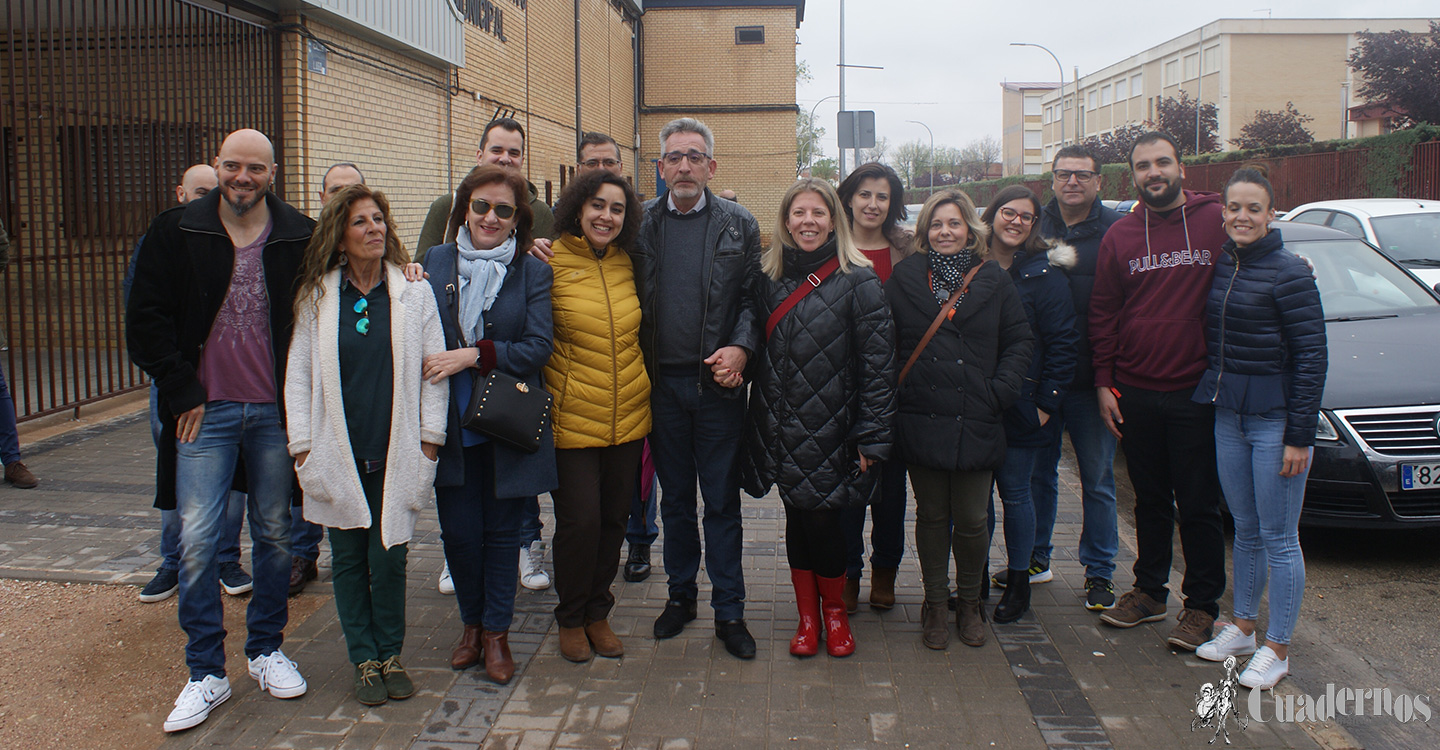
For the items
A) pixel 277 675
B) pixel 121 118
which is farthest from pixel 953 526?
pixel 121 118

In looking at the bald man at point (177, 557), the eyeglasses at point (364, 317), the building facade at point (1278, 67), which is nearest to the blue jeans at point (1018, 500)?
the eyeglasses at point (364, 317)

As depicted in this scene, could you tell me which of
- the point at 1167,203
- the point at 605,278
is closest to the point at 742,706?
the point at 605,278

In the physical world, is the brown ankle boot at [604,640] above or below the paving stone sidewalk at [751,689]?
above

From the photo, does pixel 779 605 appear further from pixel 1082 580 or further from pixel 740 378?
pixel 1082 580

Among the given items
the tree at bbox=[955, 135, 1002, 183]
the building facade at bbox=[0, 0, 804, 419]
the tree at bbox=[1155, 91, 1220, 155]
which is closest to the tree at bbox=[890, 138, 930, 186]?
the tree at bbox=[955, 135, 1002, 183]

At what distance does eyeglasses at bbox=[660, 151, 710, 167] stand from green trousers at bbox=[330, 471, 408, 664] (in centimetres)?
165

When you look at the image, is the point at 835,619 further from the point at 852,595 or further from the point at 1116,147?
the point at 1116,147

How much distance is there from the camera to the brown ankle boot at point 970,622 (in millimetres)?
4051

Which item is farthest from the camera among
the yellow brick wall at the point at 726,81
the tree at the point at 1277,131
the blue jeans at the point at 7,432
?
the tree at the point at 1277,131

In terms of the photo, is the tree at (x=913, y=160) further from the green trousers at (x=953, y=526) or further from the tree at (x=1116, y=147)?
the green trousers at (x=953, y=526)

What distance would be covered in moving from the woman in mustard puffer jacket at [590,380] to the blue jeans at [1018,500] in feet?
5.27

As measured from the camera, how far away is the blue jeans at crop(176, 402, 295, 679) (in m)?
3.37

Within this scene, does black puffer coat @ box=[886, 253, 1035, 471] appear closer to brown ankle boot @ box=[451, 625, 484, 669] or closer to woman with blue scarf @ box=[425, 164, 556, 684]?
woman with blue scarf @ box=[425, 164, 556, 684]

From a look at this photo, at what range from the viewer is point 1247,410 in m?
3.73
